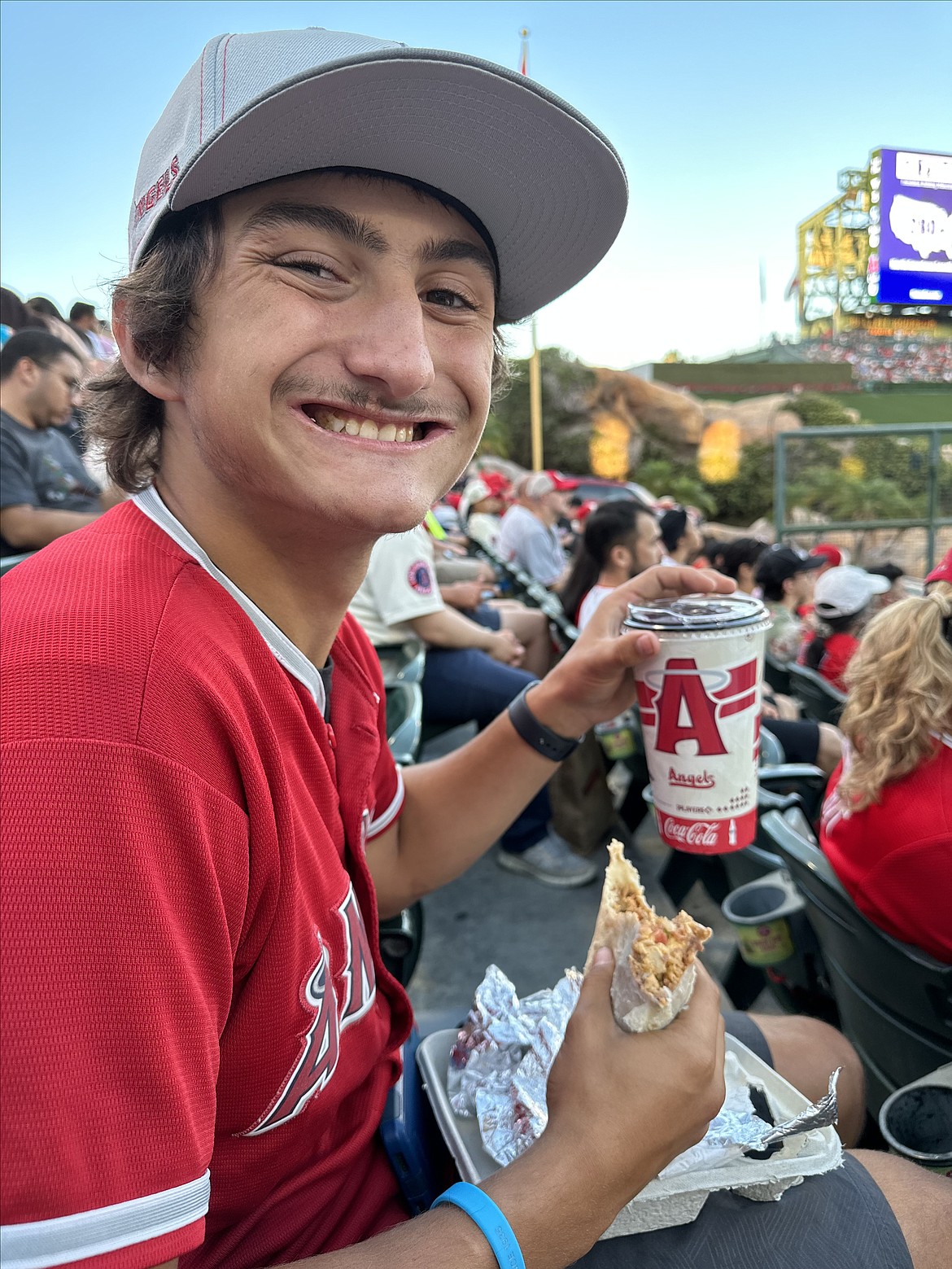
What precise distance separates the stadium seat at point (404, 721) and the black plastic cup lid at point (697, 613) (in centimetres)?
81

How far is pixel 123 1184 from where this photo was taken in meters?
0.67

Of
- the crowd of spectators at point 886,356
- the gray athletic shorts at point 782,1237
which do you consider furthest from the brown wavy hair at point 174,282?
the crowd of spectators at point 886,356

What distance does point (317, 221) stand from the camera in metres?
1.01

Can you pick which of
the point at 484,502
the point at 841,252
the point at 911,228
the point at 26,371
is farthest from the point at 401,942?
the point at 841,252

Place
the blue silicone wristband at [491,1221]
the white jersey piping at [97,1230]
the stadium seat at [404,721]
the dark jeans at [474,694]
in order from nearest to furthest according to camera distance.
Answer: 1. the white jersey piping at [97,1230]
2. the blue silicone wristband at [491,1221]
3. the stadium seat at [404,721]
4. the dark jeans at [474,694]

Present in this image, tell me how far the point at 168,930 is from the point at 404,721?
5.93 feet

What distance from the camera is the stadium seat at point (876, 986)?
62.7 inches

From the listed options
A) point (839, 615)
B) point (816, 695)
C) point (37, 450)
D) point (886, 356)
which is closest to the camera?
point (37, 450)

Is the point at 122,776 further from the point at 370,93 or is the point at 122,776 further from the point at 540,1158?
Result: the point at 370,93

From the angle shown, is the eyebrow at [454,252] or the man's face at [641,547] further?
the man's face at [641,547]

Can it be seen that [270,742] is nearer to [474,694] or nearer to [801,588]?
[474,694]

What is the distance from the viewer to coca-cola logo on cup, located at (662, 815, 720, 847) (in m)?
1.58

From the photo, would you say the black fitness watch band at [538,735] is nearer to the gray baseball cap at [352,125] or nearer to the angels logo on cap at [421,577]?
the gray baseball cap at [352,125]

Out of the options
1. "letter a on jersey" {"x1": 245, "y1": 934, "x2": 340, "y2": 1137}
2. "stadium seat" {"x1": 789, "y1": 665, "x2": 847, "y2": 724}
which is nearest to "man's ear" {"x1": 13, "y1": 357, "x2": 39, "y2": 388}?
"letter a on jersey" {"x1": 245, "y1": 934, "x2": 340, "y2": 1137}
